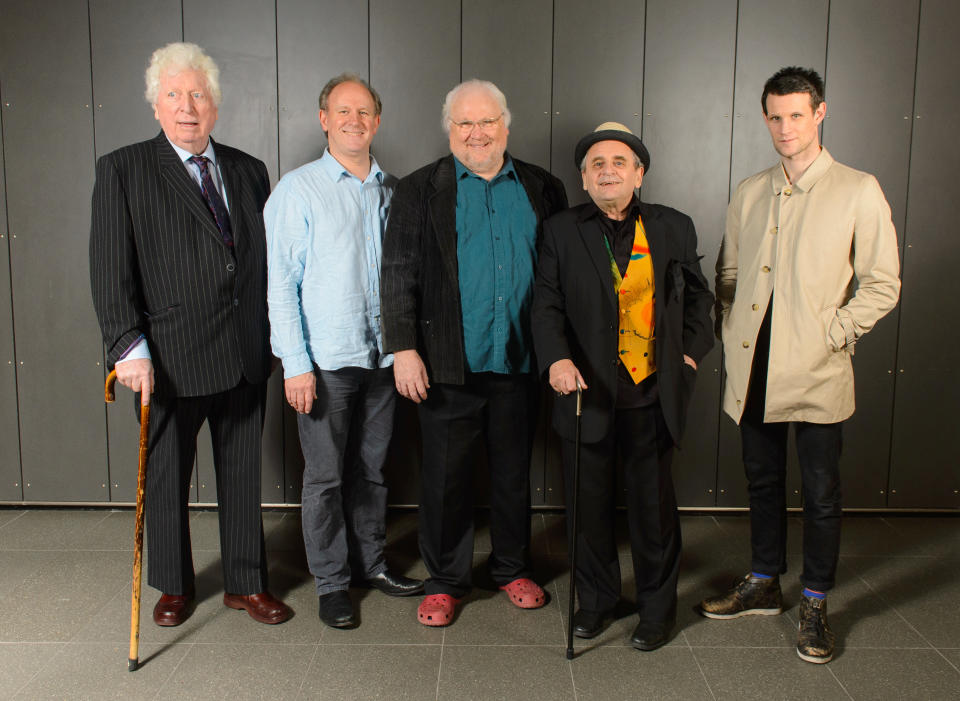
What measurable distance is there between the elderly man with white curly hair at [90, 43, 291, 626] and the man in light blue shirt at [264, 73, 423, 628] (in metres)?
0.12

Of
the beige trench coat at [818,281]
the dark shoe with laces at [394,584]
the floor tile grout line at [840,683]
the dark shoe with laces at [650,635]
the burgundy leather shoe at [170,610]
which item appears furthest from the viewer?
the dark shoe with laces at [394,584]

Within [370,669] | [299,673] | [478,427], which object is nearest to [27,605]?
[299,673]

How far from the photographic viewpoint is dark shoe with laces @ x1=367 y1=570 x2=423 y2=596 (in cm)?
267

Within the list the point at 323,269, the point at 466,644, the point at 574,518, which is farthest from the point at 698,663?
the point at 323,269

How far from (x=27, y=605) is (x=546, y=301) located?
6.47 feet

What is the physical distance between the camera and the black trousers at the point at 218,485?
2.38 metres

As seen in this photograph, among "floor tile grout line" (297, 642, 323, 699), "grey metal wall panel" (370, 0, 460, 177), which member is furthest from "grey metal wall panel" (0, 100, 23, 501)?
"floor tile grout line" (297, 642, 323, 699)

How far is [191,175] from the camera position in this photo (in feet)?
7.63

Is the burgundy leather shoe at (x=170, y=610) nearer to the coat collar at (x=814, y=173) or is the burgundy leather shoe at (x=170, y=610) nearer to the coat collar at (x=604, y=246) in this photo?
the coat collar at (x=604, y=246)

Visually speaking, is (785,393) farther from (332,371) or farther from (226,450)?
(226,450)

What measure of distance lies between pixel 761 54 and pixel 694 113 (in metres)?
0.35

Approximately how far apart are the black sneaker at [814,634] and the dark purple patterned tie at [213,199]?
6.66 feet

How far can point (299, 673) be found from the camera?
2209 mm

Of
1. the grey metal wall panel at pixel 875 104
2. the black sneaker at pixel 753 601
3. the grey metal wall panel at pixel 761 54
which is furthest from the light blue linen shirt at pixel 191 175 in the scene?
the grey metal wall panel at pixel 875 104
